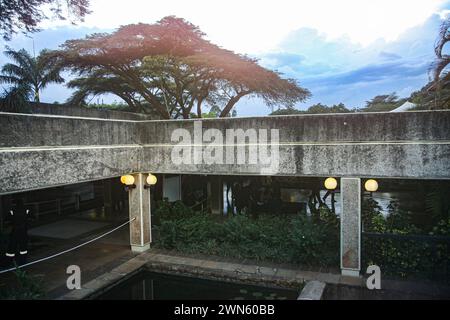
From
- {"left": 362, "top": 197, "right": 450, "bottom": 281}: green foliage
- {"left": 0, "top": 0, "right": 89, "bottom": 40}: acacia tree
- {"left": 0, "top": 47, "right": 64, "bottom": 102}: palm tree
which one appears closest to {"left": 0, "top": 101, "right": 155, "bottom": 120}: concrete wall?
{"left": 0, "top": 0, "right": 89, "bottom": 40}: acacia tree

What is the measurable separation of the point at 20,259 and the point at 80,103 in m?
21.3

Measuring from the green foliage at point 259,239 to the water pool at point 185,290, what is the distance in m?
1.31

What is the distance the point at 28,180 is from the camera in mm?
6742

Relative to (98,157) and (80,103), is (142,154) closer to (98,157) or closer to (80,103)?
(98,157)

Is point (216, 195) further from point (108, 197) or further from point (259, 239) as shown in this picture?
point (259, 239)

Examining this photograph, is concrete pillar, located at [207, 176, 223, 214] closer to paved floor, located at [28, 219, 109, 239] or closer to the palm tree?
paved floor, located at [28, 219, 109, 239]

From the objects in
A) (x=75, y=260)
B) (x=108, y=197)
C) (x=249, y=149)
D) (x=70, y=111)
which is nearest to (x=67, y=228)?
(x=108, y=197)

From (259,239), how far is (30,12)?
13919mm

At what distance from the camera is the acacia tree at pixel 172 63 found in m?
22.5

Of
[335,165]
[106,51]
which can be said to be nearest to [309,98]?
[106,51]

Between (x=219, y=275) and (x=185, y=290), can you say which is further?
(x=219, y=275)

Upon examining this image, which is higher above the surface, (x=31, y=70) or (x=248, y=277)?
(x=31, y=70)

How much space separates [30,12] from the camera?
14.8 meters

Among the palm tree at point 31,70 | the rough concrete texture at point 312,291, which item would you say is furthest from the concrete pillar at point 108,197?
the rough concrete texture at point 312,291
